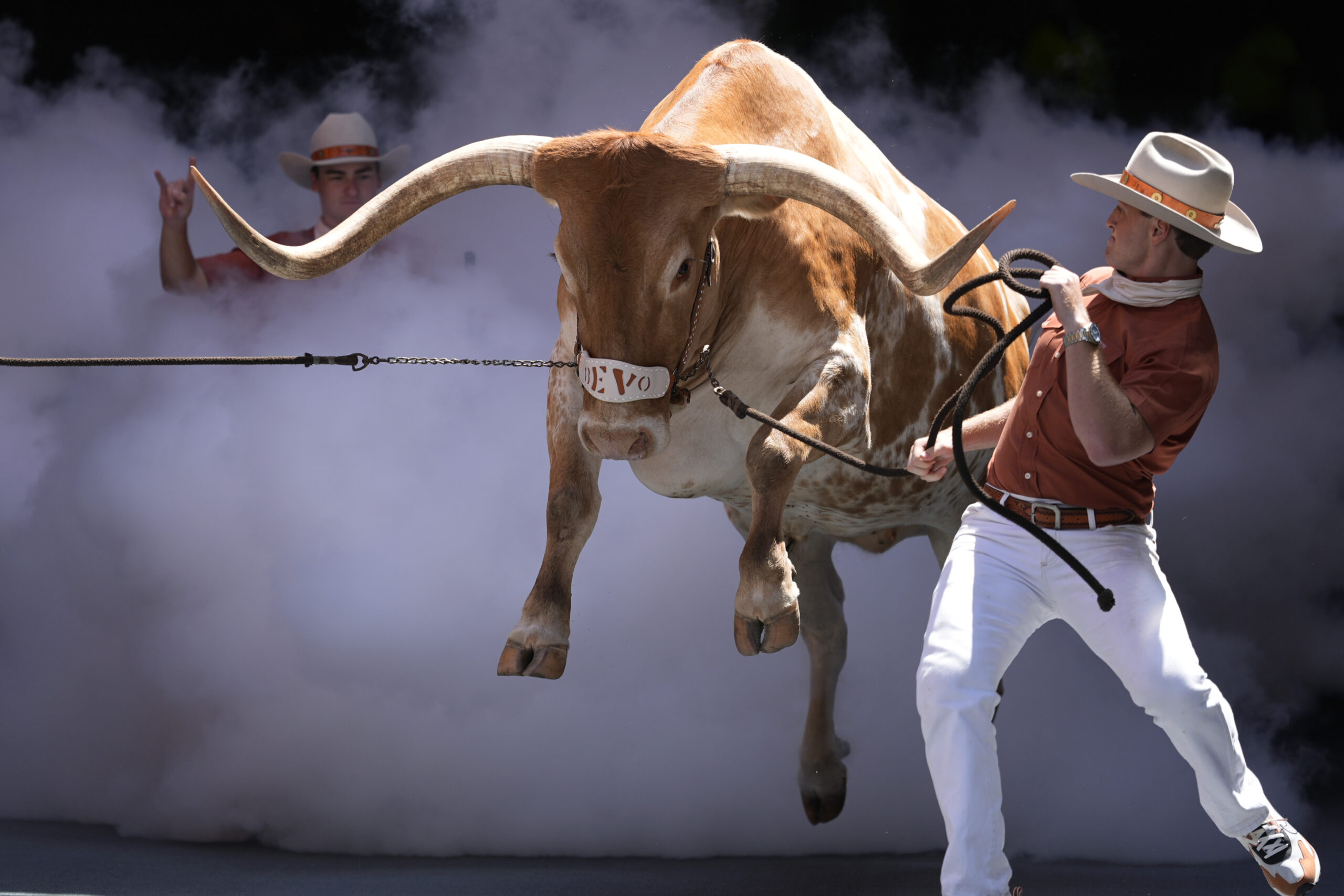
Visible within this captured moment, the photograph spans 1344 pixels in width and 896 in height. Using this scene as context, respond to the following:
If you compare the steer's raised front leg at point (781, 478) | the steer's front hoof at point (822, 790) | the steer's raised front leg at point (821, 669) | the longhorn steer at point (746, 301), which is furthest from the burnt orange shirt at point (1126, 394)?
the steer's front hoof at point (822, 790)

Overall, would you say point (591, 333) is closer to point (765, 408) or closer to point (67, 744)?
point (765, 408)

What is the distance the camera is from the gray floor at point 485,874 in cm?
415

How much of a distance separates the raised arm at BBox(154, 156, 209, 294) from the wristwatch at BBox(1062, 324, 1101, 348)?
13.6 ft

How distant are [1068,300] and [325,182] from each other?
3.77 m

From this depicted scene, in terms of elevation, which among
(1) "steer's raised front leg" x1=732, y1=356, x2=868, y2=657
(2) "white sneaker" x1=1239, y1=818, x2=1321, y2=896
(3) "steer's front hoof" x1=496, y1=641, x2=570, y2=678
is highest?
(1) "steer's raised front leg" x1=732, y1=356, x2=868, y2=657

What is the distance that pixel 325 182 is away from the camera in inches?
214

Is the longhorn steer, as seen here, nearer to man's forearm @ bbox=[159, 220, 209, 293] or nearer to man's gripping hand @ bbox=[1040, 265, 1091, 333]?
man's gripping hand @ bbox=[1040, 265, 1091, 333]

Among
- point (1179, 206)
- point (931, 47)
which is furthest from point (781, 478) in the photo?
point (931, 47)

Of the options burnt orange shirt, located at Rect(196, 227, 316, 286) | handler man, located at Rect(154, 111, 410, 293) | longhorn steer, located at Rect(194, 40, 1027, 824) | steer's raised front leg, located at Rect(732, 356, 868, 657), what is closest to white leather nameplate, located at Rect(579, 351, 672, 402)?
longhorn steer, located at Rect(194, 40, 1027, 824)

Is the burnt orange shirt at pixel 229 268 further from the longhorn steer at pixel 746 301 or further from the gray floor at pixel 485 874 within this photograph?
the longhorn steer at pixel 746 301

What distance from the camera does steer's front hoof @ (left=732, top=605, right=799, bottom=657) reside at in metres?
3.04

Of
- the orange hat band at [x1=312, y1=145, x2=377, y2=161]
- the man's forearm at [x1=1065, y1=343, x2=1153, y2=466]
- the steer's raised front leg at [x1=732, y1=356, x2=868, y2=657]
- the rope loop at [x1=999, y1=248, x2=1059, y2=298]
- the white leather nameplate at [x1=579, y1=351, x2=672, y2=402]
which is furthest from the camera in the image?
the orange hat band at [x1=312, y1=145, x2=377, y2=161]

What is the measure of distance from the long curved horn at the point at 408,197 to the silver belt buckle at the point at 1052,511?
56.1 inches

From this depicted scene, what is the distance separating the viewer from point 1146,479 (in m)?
2.75
